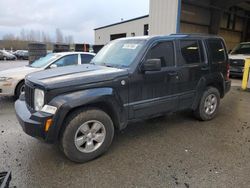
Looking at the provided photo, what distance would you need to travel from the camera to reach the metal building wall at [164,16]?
10.4 meters

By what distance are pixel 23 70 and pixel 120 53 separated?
3782mm

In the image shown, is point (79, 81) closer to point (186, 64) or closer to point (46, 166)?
point (46, 166)

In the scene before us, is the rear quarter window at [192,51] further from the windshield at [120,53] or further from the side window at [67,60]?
the side window at [67,60]

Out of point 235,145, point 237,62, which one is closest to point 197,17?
point 237,62

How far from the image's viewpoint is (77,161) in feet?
10.4

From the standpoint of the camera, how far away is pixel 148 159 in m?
3.32

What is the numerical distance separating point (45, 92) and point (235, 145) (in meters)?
3.28

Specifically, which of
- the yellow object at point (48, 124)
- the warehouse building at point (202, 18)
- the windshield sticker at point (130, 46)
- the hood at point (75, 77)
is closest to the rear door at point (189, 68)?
the windshield sticker at point (130, 46)

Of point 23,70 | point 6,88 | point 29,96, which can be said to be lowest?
point 6,88

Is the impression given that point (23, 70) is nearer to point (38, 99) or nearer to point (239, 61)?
point (38, 99)

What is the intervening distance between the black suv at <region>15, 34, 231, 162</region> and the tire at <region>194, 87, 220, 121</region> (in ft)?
0.07

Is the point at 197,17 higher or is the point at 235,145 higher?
the point at 197,17

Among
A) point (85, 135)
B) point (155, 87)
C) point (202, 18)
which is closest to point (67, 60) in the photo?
point (155, 87)

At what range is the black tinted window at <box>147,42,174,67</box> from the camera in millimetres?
3920
